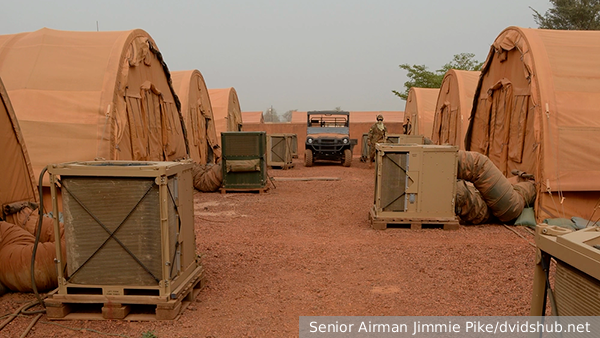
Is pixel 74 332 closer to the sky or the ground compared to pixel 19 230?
closer to the ground

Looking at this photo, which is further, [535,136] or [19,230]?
[535,136]

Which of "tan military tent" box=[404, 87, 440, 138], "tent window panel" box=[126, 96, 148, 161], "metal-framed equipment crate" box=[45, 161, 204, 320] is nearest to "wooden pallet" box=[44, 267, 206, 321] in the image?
"metal-framed equipment crate" box=[45, 161, 204, 320]

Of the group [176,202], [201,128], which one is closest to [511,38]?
[176,202]

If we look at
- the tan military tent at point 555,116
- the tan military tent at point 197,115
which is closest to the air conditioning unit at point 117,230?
the tan military tent at point 555,116

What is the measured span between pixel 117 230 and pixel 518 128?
337 inches

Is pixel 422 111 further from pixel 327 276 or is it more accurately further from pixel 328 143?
pixel 327 276

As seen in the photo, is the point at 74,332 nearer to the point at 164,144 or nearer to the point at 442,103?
the point at 164,144

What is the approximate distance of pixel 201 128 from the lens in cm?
1641

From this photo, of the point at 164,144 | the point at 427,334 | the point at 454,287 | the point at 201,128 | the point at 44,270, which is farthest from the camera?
the point at 201,128

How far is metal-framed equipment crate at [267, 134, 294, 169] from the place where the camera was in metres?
18.6

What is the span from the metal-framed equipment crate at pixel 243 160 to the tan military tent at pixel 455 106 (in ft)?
21.3

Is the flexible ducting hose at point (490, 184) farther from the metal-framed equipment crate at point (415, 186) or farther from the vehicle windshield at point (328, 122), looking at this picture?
the vehicle windshield at point (328, 122)

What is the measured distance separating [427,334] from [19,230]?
186 inches

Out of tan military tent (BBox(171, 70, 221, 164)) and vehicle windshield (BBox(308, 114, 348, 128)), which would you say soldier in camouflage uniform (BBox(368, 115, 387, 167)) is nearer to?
vehicle windshield (BBox(308, 114, 348, 128))
